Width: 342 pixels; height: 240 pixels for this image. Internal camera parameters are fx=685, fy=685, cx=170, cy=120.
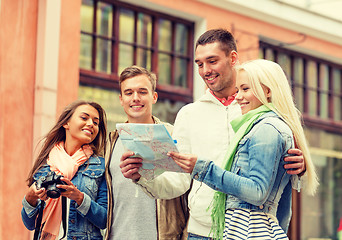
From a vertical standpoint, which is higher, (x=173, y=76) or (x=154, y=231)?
(x=173, y=76)

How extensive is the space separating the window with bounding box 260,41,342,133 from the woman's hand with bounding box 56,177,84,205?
8465mm

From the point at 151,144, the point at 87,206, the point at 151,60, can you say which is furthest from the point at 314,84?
the point at 151,144

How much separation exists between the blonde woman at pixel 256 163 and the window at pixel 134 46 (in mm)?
6278

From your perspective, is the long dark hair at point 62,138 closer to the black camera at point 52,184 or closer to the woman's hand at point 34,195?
the woman's hand at point 34,195

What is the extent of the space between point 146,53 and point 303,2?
13.3ft

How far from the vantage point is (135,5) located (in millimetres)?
10328

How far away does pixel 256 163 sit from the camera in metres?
3.38

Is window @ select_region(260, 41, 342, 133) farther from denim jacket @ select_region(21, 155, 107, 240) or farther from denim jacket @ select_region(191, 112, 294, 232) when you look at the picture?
denim jacket @ select_region(191, 112, 294, 232)

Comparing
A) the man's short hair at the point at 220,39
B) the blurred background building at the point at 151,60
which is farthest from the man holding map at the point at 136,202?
the blurred background building at the point at 151,60

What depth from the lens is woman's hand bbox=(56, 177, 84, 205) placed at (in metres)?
4.30

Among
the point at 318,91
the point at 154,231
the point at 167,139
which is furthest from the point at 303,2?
the point at 167,139

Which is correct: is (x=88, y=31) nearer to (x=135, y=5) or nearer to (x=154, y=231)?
(x=135, y=5)

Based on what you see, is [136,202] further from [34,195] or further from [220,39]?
[220,39]

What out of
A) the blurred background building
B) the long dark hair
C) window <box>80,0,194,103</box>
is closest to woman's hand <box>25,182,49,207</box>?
the long dark hair
